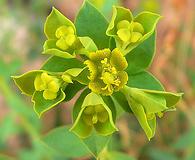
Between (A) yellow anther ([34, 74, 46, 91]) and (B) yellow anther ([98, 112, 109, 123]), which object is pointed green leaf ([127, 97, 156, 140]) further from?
(A) yellow anther ([34, 74, 46, 91])

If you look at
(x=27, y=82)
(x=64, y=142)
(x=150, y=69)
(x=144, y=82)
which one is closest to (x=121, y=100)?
(x=144, y=82)

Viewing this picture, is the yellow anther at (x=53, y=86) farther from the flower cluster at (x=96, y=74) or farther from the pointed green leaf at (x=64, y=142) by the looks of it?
the pointed green leaf at (x=64, y=142)

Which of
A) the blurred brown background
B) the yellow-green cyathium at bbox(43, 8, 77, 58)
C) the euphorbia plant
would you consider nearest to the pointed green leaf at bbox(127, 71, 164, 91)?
A: the euphorbia plant

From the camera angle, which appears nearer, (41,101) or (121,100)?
(41,101)

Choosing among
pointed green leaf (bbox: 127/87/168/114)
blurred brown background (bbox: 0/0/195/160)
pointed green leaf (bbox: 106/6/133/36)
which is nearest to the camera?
pointed green leaf (bbox: 127/87/168/114)

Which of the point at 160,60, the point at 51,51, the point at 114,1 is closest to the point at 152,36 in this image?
the point at 51,51

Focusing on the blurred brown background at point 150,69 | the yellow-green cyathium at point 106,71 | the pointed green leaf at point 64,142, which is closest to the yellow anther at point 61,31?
the yellow-green cyathium at point 106,71

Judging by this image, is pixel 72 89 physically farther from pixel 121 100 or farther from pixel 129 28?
pixel 129 28

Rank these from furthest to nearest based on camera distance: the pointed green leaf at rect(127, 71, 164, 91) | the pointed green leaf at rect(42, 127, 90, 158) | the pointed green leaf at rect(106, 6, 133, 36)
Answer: the pointed green leaf at rect(42, 127, 90, 158)
the pointed green leaf at rect(127, 71, 164, 91)
the pointed green leaf at rect(106, 6, 133, 36)
